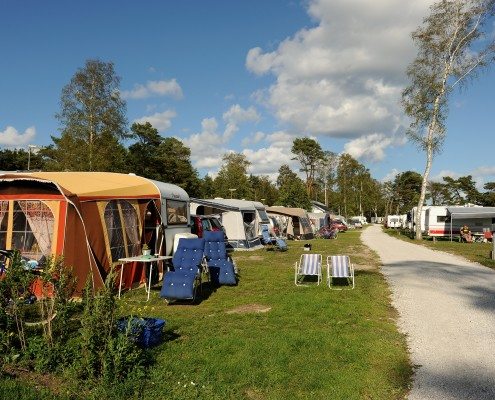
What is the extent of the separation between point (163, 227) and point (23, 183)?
13.1ft

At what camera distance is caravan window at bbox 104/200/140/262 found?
9.26 metres

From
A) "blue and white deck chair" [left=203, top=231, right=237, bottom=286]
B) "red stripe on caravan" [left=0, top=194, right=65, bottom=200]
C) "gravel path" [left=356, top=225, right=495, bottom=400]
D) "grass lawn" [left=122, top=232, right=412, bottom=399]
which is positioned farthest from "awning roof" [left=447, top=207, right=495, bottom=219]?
"red stripe on caravan" [left=0, top=194, right=65, bottom=200]

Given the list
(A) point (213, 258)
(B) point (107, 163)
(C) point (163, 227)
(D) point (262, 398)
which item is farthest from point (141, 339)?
(B) point (107, 163)

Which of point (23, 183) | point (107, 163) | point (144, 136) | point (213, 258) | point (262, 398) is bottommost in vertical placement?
point (262, 398)

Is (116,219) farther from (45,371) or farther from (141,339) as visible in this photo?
(45,371)

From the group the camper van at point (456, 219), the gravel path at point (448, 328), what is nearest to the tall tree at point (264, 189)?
the camper van at point (456, 219)

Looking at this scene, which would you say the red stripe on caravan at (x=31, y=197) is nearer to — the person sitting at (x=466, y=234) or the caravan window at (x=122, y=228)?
the caravan window at (x=122, y=228)

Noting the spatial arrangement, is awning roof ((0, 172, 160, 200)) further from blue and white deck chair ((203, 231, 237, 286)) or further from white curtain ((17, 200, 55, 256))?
blue and white deck chair ((203, 231, 237, 286))

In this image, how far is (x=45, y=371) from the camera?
458 centimetres

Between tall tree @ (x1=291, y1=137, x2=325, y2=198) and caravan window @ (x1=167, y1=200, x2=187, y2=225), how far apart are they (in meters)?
46.5

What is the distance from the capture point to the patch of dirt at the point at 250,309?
306 inches

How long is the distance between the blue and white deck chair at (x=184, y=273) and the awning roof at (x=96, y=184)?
1.89 meters

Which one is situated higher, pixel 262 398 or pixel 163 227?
pixel 163 227

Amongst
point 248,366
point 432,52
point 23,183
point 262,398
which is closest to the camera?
point 262,398
